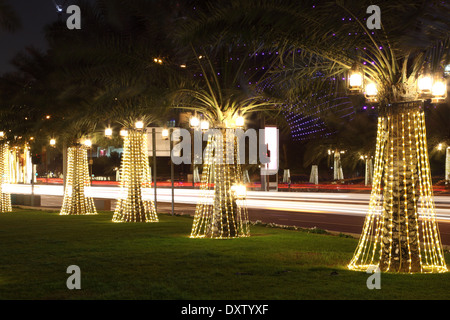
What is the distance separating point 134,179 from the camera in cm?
2222

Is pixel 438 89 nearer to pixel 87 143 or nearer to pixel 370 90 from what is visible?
pixel 370 90

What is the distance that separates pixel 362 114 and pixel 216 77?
121 feet

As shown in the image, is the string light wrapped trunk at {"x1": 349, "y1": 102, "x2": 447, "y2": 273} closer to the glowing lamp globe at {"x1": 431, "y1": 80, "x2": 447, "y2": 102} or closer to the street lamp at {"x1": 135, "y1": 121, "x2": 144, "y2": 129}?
the glowing lamp globe at {"x1": 431, "y1": 80, "x2": 447, "y2": 102}

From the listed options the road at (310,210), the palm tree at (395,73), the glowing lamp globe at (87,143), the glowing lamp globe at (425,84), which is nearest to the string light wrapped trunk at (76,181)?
the glowing lamp globe at (87,143)

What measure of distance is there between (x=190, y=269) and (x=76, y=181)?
16.9 metres

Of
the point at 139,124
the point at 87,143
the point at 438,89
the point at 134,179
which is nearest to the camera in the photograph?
the point at 438,89

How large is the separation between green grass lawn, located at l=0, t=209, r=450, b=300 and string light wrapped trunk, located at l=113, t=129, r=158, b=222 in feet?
15.6

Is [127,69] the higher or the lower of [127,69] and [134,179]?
the higher

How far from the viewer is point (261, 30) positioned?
12.0 meters

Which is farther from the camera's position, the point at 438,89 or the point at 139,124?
the point at 139,124

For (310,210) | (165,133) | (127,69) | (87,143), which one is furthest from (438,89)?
(310,210)

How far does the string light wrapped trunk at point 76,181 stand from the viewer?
26.5 metres

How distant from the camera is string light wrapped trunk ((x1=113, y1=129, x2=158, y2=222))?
21969mm

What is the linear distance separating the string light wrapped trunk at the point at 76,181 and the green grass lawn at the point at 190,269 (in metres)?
9.21
